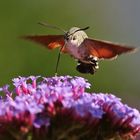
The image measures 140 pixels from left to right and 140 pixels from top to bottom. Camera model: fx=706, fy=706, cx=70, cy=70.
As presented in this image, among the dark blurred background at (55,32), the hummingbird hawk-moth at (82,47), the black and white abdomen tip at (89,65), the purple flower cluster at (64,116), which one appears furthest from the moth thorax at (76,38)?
the dark blurred background at (55,32)

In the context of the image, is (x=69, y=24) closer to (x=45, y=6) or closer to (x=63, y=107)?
(x=45, y=6)

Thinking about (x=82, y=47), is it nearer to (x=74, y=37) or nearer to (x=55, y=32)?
→ (x=74, y=37)

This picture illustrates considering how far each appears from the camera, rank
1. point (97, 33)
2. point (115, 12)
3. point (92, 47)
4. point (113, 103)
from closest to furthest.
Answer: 1. point (113, 103)
2. point (92, 47)
3. point (97, 33)
4. point (115, 12)

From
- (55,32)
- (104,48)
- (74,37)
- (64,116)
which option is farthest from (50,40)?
(55,32)

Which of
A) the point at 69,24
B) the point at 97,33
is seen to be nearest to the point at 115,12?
the point at 97,33

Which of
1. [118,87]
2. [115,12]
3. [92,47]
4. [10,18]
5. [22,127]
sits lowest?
[22,127]

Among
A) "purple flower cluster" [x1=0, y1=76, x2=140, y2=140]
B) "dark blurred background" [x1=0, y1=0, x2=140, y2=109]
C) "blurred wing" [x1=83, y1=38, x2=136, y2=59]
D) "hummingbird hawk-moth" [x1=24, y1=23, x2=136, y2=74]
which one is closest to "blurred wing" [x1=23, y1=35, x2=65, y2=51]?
"hummingbird hawk-moth" [x1=24, y1=23, x2=136, y2=74]

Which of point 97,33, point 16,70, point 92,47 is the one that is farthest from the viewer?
point 97,33

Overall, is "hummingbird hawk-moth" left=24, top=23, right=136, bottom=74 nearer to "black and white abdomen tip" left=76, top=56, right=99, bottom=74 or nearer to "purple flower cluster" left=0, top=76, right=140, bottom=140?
Answer: "black and white abdomen tip" left=76, top=56, right=99, bottom=74

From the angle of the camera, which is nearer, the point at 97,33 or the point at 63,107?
the point at 63,107
